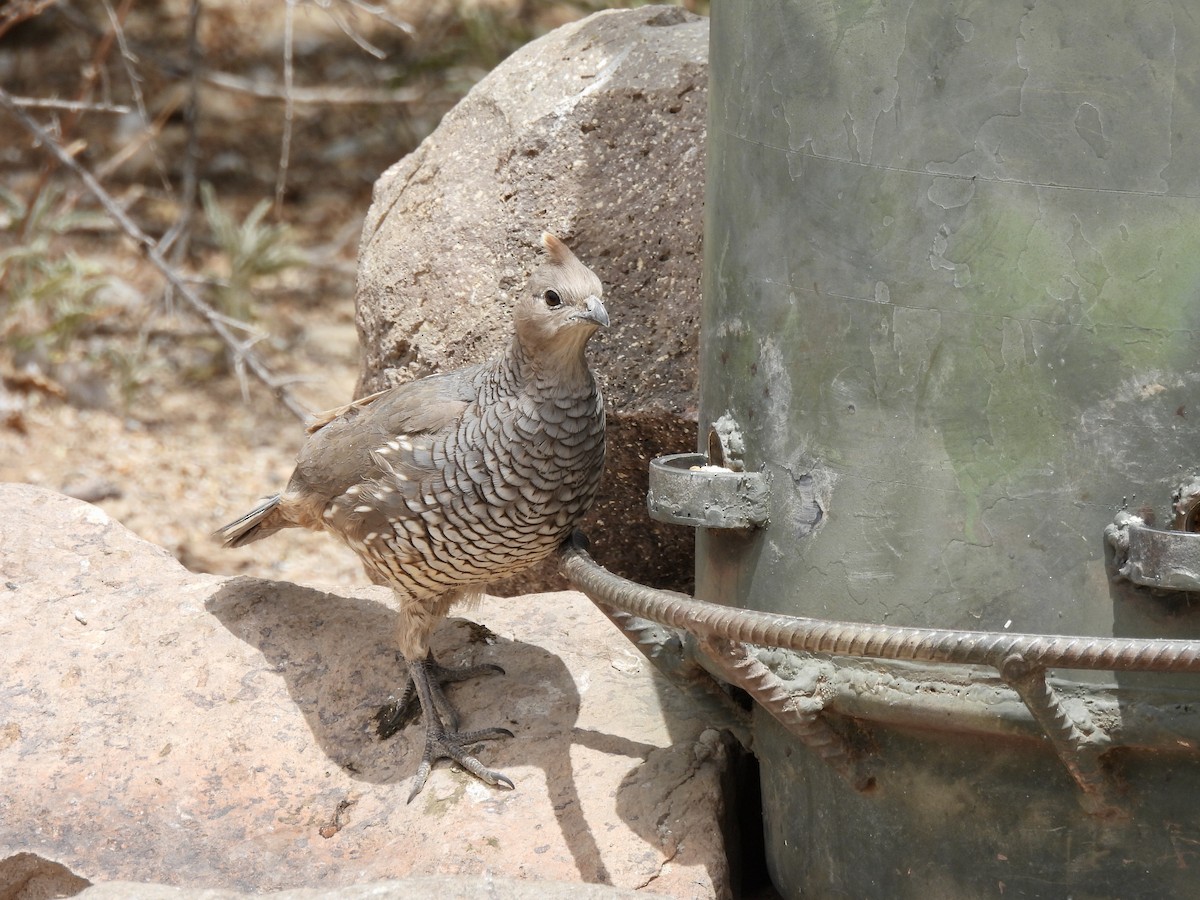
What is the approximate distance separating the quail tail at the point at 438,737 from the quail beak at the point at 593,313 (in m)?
1.16

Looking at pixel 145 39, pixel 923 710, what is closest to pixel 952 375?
pixel 923 710

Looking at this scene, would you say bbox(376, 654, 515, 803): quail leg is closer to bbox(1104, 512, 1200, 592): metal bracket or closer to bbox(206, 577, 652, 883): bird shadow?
bbox(206, 577, 652, 883): bird shadow

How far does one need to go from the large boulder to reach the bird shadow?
0.58 metres

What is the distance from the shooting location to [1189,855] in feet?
9.23

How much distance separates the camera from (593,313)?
141 inches

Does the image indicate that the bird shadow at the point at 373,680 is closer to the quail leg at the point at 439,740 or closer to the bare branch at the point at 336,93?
the quail leg at the point at 439,740

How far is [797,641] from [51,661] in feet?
7.88

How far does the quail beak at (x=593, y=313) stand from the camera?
3568 mm

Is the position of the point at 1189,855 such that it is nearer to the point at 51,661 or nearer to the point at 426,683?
the point at 426,683

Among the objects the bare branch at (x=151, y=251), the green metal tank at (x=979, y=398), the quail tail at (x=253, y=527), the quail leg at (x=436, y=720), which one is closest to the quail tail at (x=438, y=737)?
the quail leg at (x=436, y=720)

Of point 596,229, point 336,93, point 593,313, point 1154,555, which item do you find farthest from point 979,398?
point 336,93

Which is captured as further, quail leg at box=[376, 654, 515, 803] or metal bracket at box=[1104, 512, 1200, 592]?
quail leg at box=[376, 654, 515, 803]

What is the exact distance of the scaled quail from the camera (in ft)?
12.2

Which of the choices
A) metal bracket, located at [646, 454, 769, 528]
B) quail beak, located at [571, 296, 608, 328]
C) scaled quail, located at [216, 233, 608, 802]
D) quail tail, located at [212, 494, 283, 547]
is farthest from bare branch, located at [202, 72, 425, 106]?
metal bracket, located at [646, 454, 769, 528]
